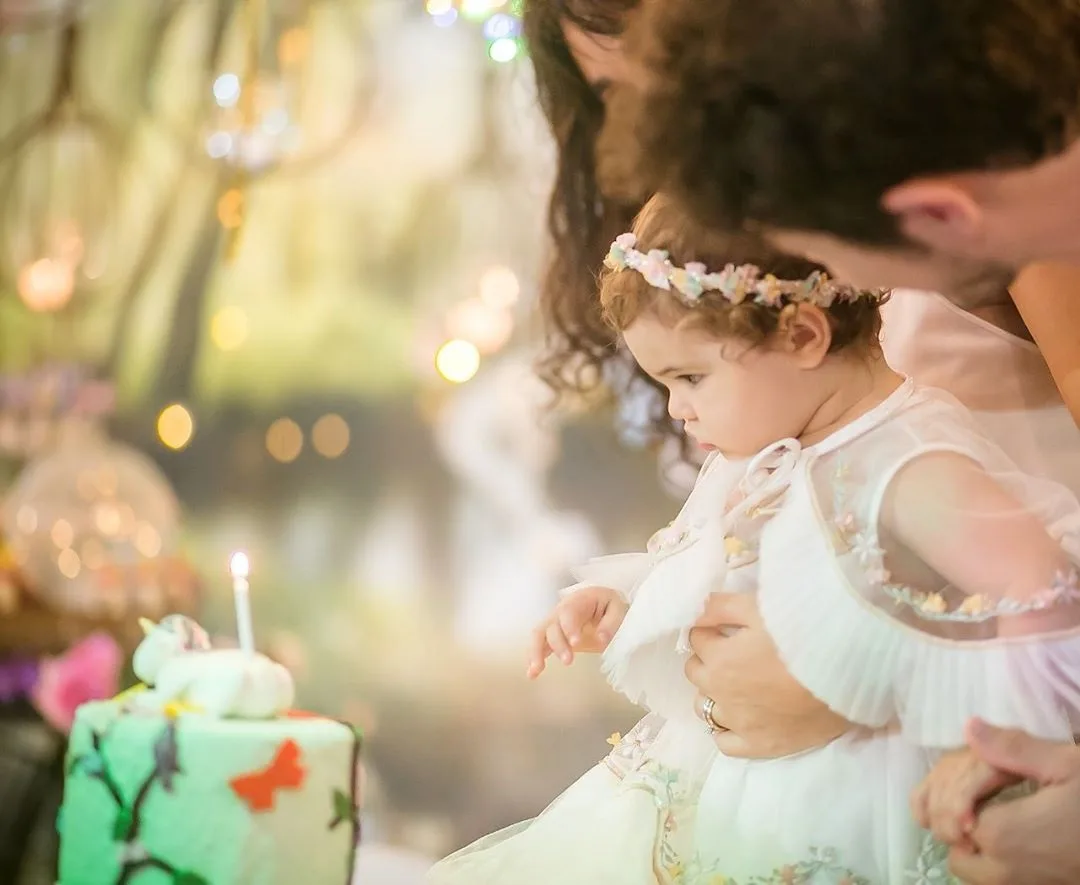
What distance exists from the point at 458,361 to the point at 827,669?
2.11ft

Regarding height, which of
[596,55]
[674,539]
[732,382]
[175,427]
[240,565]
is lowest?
[240,565]

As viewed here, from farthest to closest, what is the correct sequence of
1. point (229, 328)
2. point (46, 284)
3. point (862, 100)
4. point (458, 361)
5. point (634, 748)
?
point (46, 284)
point (229, 328)
point (458, 361)
point (634, 748)
point (862, 100)

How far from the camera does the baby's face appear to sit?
0.91m

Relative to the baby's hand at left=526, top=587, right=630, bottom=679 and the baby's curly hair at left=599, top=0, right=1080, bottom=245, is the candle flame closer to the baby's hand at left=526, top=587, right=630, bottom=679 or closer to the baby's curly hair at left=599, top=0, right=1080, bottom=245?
the baby's hand at left=526, top=587, right=630, bottom=679

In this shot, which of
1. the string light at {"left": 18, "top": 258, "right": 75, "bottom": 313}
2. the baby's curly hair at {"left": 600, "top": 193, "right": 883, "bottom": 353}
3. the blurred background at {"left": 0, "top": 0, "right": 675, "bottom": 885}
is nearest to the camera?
the baby's curly hair at {"left": 600, "top": 193, "right": 883, "bottom": 353}

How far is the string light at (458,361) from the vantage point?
1338mm

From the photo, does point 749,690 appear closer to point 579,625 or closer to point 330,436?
point 579,625

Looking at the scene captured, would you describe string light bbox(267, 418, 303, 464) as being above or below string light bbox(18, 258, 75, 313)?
below

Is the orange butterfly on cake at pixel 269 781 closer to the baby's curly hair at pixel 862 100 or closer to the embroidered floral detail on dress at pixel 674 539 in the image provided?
the embroidered floral detail on dress at pixel 674 539

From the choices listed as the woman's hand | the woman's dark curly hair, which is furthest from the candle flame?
the woman's hand

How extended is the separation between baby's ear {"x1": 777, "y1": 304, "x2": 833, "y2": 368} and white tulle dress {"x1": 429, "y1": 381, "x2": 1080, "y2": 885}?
63 mm

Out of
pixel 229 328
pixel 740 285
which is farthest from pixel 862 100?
pixel 229 328

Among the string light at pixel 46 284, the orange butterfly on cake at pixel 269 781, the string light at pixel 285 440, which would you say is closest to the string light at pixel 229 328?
the string light at pixel 285 440

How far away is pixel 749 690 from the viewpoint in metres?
0.88
